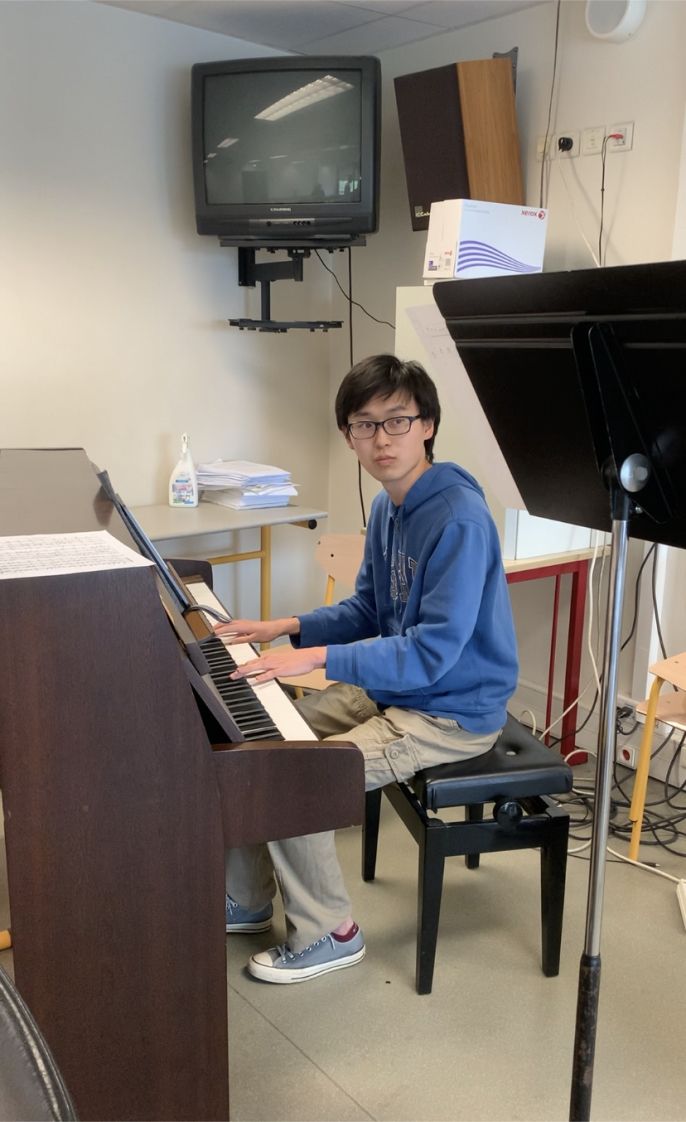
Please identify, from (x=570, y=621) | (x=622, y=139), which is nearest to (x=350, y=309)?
(x=622, y=139)

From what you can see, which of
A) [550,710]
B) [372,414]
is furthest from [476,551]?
[550,710]

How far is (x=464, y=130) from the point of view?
2715 mm

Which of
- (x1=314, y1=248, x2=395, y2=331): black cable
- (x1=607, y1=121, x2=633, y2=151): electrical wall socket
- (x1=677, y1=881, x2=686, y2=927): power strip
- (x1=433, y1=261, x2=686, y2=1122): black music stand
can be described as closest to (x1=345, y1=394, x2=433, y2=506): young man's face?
(x1=433, y1=261, x2=686, y2=1122): black music stand

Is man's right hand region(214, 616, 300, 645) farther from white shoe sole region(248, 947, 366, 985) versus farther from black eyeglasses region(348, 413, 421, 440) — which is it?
white shoe sole region(248, 947, 366, 985)

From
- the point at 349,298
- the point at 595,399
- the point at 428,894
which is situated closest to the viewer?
the point at 595,399

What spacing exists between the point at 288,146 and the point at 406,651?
6.64ft

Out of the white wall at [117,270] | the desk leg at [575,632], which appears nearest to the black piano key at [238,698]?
the desk leg at [575,632]

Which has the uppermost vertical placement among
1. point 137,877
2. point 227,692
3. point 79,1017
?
point 227,692

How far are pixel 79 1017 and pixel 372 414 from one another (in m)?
1.15

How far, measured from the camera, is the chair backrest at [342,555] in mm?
2607

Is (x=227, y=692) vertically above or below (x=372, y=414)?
below

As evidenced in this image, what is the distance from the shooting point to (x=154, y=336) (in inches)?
130

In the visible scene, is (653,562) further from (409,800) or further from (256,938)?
(256,938)

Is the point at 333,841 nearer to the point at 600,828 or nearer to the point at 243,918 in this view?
the point at 243,918
